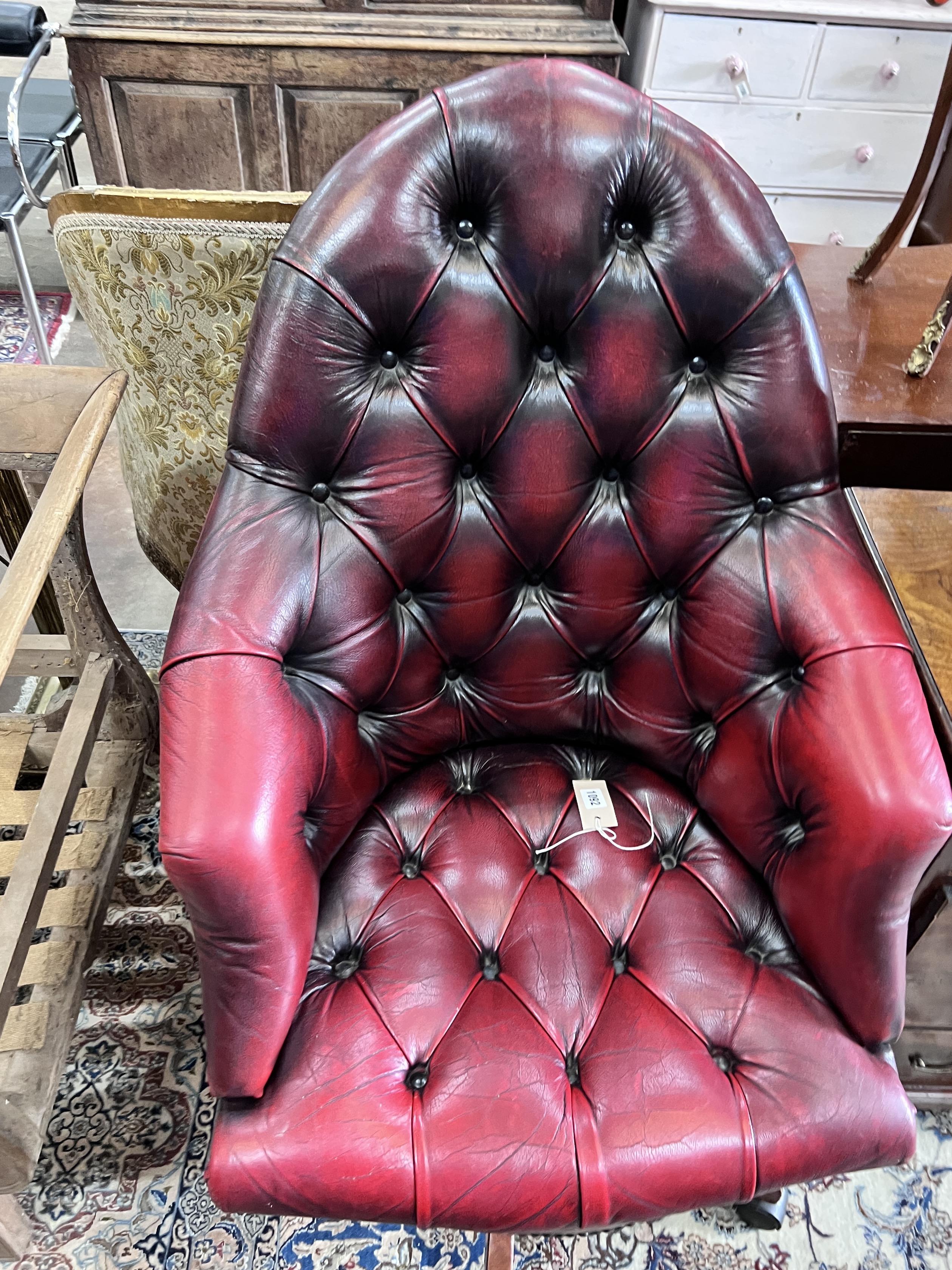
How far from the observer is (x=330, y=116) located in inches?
84.1

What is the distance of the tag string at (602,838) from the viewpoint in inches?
37.6

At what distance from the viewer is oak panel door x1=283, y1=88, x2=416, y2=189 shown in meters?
2.11

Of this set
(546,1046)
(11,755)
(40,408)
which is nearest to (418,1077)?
(546,1046)

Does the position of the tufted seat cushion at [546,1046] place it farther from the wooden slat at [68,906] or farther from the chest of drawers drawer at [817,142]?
the chest of drawers drawer at [817,142]

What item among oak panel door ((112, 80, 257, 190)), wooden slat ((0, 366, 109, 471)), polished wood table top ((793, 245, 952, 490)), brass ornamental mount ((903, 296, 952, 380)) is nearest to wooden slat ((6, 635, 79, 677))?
wooden slat ((0, 366, 109, 471))

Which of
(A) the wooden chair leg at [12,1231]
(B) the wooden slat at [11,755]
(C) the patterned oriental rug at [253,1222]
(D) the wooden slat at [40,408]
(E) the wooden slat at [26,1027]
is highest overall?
(D) the wooden slat at [40,408]

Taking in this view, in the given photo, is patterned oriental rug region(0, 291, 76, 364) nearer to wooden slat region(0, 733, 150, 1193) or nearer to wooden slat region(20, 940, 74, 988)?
wooden slat region(0, 733, 150, 1193)

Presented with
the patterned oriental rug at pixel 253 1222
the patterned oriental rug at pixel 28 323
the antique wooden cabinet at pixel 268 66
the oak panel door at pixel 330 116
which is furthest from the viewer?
the patterned oriental rug at pixel 28 323

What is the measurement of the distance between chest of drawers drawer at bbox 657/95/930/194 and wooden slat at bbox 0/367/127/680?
1.73 meters

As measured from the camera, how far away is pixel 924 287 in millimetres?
1324

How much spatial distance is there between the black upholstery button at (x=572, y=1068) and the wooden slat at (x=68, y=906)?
0.62 metres

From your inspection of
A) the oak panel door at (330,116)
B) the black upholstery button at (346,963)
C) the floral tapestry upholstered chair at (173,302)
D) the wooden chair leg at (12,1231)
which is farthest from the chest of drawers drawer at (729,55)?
the wooden chair leg at (12,1231)

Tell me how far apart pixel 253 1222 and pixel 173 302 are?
1.15m

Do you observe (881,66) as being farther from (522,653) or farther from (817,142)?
(522,653)
